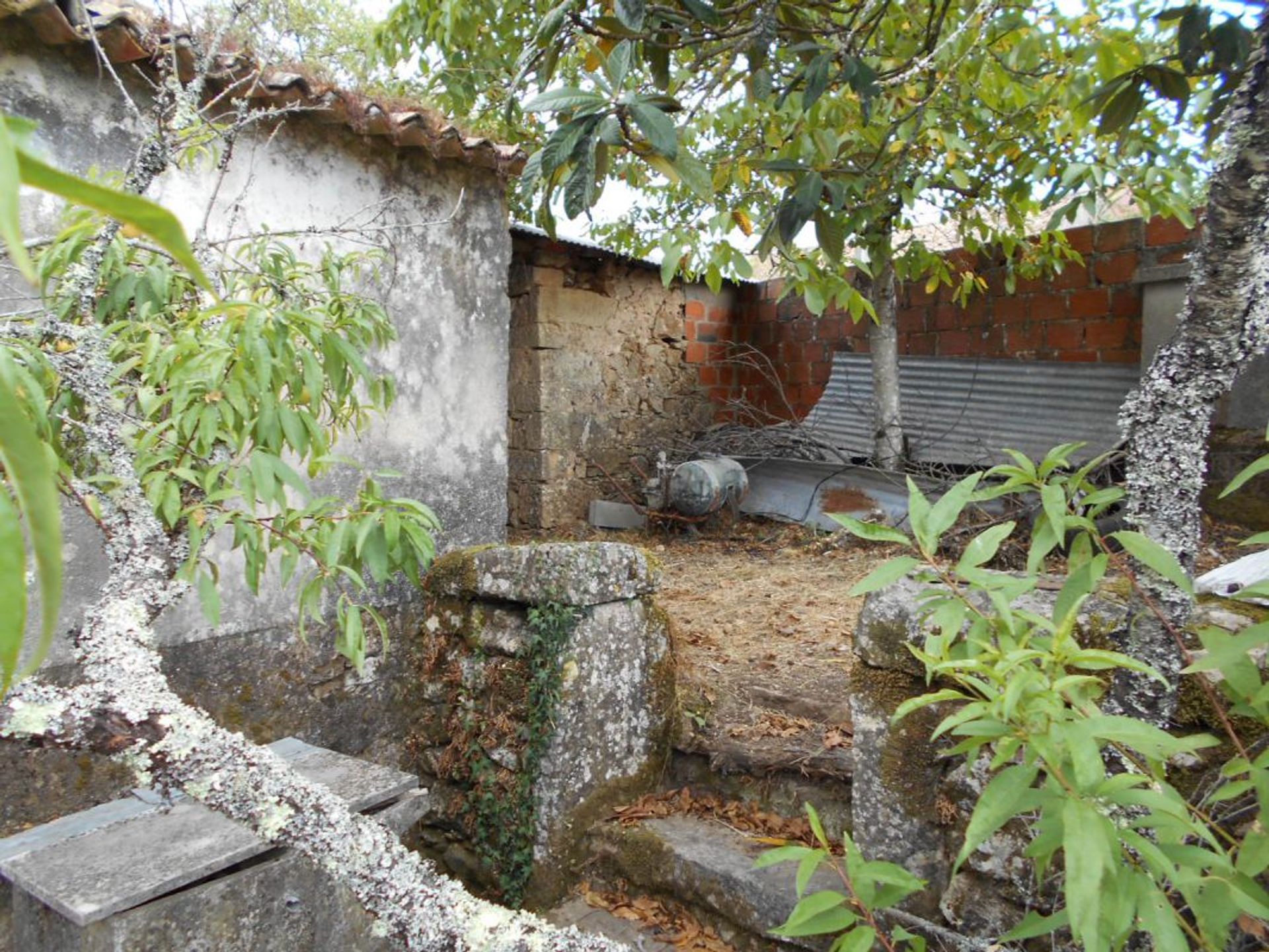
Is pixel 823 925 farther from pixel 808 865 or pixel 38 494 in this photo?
pixel 38 494

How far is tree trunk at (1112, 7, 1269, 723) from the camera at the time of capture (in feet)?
4.06

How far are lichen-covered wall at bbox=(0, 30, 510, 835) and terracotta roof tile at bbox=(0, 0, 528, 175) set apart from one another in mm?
116

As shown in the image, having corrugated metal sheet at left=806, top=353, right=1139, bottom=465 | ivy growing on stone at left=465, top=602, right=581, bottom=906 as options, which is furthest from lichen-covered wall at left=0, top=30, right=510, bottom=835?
corrugated metal sheet at left=806, top=353, right=1139, bottom=465

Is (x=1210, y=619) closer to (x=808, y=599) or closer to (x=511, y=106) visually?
(x=511, y=106)

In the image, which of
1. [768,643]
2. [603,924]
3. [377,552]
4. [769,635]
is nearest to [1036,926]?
[377,552]

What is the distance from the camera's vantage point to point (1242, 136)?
1241 millimetres

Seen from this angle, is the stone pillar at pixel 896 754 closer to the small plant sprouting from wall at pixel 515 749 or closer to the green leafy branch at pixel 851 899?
the green leafy branch at pixel 851 899

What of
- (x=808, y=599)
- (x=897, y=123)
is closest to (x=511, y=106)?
(x=897, y=123)

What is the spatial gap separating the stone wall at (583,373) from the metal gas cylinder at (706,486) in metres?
0.47

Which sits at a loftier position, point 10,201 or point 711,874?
point 10,201

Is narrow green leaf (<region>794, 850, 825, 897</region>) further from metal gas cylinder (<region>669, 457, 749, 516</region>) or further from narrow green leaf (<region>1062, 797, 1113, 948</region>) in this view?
metal gas cylinder (<region>669, 457, 749, 516</region>)

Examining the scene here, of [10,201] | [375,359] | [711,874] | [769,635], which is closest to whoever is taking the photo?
[10,201]

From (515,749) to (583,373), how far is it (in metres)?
3.49

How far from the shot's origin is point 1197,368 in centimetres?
130
